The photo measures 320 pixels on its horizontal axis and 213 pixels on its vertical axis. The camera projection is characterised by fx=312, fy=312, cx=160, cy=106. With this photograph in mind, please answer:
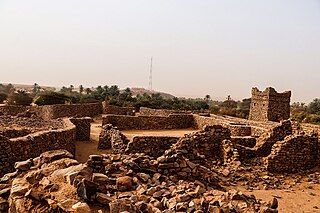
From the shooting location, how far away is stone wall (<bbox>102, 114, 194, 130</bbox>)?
2202 cm

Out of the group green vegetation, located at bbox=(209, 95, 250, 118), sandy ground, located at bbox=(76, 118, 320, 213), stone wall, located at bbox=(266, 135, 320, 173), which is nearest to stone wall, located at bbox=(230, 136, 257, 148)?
stone wall, located at bbox=(266, 135, 320, 173)

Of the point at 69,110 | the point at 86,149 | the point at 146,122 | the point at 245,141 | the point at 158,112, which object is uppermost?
the point at 158,112

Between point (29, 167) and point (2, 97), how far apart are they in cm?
4259

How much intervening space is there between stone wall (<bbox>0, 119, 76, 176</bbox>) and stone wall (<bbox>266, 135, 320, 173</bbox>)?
7.16m

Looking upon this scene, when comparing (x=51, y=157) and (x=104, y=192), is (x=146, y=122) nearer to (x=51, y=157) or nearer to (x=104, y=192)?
(x=51, y=157)

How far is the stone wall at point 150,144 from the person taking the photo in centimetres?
1045

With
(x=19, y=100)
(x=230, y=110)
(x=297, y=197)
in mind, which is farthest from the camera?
(x=230, y=110)

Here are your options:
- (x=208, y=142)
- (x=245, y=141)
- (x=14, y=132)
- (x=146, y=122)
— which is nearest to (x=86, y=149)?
(x=14, y=132)

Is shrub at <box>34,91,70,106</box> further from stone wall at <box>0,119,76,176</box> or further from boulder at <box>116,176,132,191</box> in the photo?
boulder at <box>116,176,132,191</box>

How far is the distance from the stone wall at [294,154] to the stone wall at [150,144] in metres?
3.41

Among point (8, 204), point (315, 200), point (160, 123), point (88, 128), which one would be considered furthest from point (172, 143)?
point (160, 123)

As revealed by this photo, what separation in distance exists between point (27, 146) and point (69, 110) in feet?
64.9

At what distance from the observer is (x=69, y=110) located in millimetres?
28109

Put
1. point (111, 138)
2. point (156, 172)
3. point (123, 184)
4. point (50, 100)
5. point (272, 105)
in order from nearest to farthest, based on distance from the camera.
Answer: point (123, 184), point (156, 172), point (111, 138), point (272, 105), point (50, 100)
